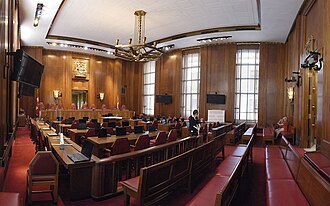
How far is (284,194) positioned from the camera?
2891 mm

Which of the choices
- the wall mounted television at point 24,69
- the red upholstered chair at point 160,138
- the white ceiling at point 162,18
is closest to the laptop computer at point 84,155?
the red upholstered chair at point 160,138

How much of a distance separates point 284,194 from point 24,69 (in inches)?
217

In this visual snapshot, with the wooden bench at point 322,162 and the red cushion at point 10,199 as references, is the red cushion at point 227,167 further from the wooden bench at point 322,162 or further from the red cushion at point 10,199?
the red cushion at point 10,199

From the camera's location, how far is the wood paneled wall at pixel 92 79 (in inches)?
619

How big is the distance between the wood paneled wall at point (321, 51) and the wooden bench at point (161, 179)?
277cm

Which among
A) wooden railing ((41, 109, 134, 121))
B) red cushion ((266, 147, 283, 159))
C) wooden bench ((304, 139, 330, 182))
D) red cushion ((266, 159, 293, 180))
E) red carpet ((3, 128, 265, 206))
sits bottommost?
red carpet ((3, 128, 265, 206))

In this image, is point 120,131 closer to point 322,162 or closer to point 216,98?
point 322,162

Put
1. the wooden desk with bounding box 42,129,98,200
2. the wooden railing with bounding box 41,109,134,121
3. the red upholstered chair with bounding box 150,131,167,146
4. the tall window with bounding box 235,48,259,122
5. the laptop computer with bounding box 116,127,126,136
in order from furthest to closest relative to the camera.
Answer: the wooden railing with bounding box 41,109,134,121, the tall window with bounding box 235,48,259,122, the laptop computer with bounding box 116,127,126,136, the red upholstered chair with bounding box 150,131,167,146, the wooden desk with bounding box 42,129,98,200

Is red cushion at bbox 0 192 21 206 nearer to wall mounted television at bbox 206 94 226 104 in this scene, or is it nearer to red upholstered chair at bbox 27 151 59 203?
red upholstered chair at bbox 27 151 59 203

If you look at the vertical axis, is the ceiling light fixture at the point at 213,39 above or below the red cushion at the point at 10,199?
above

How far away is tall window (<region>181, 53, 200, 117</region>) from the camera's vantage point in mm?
14133

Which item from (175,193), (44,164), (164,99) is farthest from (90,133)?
(164,99)

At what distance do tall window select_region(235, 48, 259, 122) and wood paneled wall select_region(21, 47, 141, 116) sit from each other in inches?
316

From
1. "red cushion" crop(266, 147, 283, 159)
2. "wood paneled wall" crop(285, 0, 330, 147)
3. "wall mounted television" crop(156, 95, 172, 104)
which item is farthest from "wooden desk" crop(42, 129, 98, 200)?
"wall mounted television" crop(156, 95, 172, 104)
